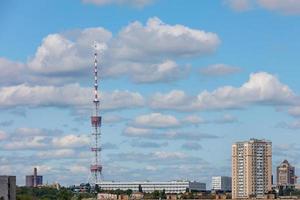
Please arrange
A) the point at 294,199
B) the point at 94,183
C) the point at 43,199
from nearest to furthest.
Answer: the point at 43,199
the point at 294,199
the point at 94,183

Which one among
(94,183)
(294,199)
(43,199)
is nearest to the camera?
(43,199)

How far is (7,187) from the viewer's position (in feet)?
263

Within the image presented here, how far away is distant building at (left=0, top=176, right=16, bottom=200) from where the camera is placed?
260 ft

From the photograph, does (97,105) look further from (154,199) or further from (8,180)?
(8,180)

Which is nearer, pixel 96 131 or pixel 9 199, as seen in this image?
pixel 9 199

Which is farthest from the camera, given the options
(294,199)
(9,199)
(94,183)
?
(94,183)

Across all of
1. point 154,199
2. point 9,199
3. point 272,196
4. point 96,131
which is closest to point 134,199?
point 154,199

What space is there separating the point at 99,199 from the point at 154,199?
10477 mm

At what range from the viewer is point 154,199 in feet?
569

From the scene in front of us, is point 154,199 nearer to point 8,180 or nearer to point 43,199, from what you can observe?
point 43,199

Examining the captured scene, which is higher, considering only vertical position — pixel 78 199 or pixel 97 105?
pixel 97 105

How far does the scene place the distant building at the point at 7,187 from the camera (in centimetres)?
7925

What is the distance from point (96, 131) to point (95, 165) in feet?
23.6

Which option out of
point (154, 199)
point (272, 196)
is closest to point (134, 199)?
point (154, 199)
